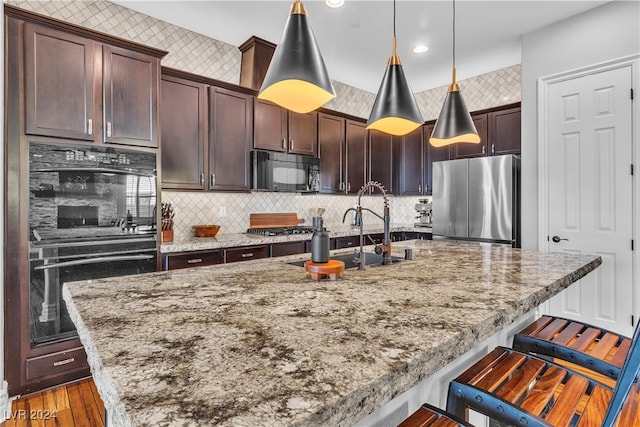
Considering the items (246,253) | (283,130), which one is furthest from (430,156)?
(246,253)

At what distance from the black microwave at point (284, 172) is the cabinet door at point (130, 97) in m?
1.04

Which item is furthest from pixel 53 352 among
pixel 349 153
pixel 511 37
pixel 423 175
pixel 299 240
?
pixel 511 37

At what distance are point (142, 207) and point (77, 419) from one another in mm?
1354

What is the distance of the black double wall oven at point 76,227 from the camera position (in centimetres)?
207

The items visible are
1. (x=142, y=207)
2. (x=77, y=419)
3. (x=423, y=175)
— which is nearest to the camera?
(x=77, y=419)

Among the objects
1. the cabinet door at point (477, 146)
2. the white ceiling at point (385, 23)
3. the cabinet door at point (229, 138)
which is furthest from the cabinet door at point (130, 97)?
the cabinet door at point (477, 146)

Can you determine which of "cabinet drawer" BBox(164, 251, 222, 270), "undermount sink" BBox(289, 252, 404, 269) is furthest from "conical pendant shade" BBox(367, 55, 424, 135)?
"cabinet drawer" BBox(164, 251, 222, 270)

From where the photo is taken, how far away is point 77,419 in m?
1.90

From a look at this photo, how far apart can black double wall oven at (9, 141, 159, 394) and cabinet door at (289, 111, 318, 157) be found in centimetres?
160

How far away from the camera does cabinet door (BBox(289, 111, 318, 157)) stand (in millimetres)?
3680

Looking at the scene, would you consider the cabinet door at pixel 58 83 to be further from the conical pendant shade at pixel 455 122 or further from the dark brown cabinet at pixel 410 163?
the dark brown cabinet at pixel 410 163

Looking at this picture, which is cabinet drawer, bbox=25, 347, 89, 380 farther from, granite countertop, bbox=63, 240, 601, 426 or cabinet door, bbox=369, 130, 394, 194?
cabinet door, bbox=369, 130, 394, 194

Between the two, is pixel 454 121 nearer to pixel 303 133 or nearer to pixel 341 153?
pixel 303 133

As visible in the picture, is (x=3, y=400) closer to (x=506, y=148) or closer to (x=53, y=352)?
(x=53, y=352)
